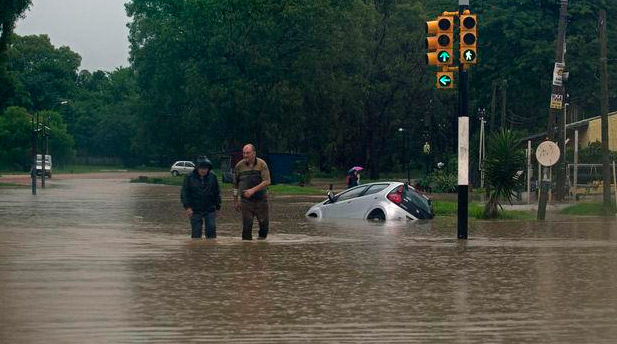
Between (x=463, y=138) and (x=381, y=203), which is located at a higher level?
(x=463, y=138)

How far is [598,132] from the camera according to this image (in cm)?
6325

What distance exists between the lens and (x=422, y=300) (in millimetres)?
13961

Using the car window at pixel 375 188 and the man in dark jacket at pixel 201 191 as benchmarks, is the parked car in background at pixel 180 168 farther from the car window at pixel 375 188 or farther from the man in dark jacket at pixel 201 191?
the man in dark jacket at pixel 201 191

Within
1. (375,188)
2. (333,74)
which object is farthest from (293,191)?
(375,188)

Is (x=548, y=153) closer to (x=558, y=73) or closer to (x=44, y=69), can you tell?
(x=558, y=73)

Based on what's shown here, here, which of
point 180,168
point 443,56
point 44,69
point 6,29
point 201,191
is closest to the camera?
point 201,191

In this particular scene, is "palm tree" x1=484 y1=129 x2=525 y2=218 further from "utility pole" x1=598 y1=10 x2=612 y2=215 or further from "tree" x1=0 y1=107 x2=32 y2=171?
"tree" x1=0 y1=107 x2=32 y2=171

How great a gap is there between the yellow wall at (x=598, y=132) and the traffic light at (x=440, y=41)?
134ft

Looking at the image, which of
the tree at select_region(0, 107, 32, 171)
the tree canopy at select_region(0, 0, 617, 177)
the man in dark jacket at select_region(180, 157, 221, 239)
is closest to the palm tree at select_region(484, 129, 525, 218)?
the man in dark jacket at select_region(180, 157, 221, 239)

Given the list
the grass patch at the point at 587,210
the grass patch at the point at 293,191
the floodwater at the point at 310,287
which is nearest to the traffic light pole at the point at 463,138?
the floodwater at the point at 310,287

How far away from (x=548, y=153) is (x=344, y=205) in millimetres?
6366

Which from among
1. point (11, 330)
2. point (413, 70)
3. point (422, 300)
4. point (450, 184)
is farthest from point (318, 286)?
point (413, 70)

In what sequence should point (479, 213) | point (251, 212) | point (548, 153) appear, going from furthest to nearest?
point (479, 213)
point (548, 153)
point (251, 212)

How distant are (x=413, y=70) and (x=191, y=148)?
18420 mm
